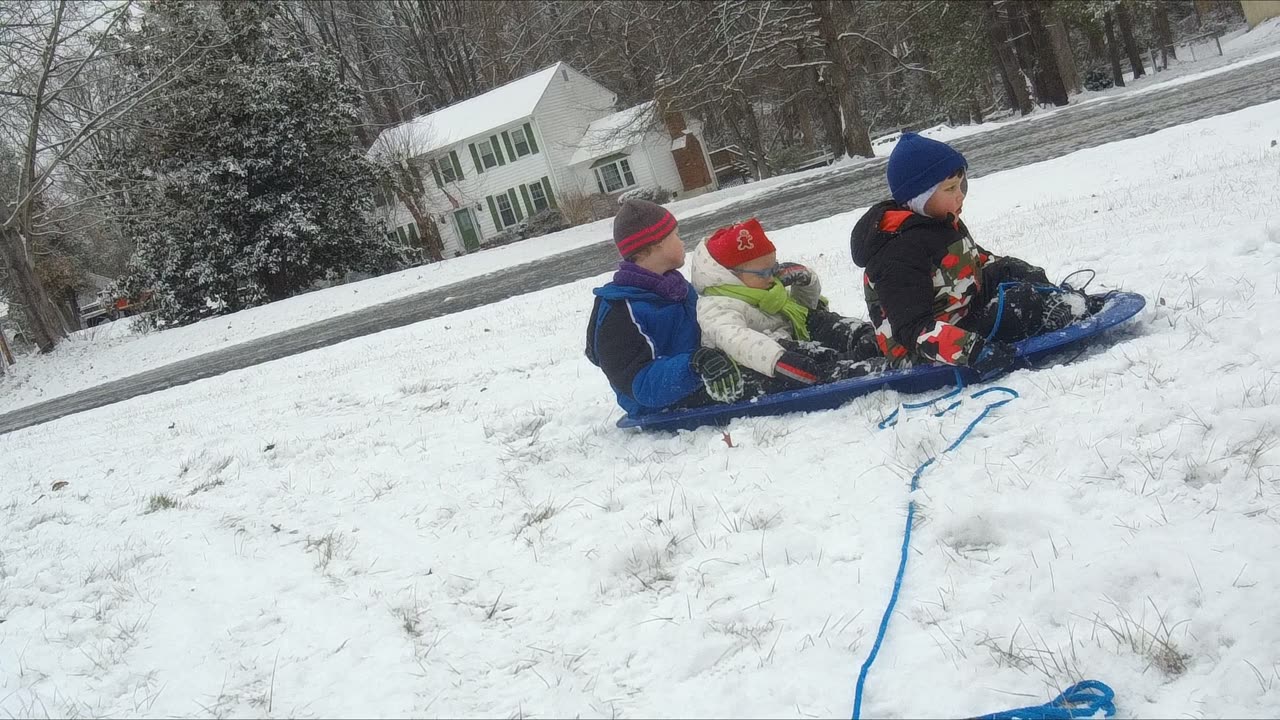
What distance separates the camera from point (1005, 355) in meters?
4.03

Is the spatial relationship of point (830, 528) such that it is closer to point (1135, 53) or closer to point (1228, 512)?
point (1228, 512)

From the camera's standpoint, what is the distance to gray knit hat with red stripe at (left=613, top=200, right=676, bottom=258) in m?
4.79

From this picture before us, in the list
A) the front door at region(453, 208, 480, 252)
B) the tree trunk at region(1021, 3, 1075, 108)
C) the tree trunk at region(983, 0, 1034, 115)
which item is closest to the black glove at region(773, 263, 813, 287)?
the tree trunk at region(983, 0, 1034, 115)

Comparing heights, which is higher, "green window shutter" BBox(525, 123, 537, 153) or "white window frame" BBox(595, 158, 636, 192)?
"green window shutter" BBox(525, 123, 537, 153)

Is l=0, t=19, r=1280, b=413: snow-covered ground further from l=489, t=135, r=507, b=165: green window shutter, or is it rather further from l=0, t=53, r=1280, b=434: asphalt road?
l=489, t=135, r=507, b=165: green window shutter

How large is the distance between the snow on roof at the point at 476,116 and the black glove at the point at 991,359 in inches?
1421

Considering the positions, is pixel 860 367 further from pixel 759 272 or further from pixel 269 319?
pixel 269 319

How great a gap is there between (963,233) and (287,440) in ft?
15.3

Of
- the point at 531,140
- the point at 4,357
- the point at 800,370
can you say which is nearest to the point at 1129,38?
the point at 531,140

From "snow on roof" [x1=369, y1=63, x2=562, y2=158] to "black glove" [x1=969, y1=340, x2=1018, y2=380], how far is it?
36.1 meters

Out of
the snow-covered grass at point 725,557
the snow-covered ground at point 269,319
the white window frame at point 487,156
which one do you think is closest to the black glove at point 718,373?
the snow-covered grass at point 725,557

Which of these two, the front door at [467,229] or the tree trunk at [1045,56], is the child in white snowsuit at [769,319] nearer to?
the tree trunk at [1045,56]

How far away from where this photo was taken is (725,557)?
120 inches

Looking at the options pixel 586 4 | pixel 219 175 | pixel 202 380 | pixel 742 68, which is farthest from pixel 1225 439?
pixel 586 4
